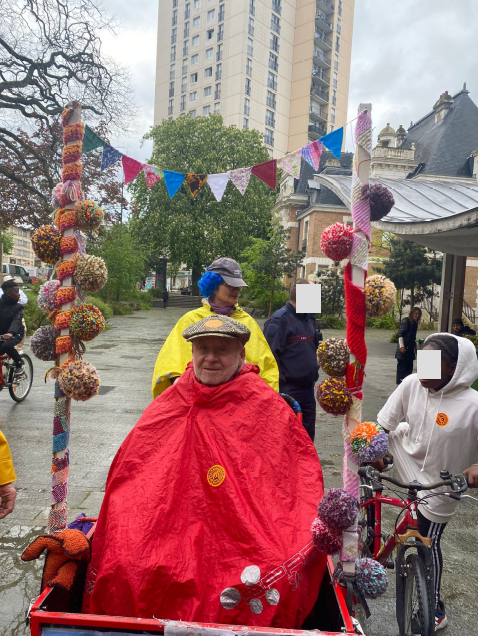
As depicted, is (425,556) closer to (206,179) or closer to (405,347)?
(206,179)

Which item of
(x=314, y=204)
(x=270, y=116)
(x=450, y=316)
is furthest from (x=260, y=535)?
(x=270, y=116)

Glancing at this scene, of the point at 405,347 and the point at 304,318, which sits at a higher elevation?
the point at 304,318

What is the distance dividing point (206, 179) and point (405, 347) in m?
5.89

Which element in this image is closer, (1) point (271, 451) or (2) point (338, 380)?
(2) point (338, 380)

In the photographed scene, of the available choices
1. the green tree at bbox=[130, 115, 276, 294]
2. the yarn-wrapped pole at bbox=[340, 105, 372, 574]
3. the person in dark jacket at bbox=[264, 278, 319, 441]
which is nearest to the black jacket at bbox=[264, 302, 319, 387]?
the person in dark jacket at bbox=[264, 278, 319, 441]

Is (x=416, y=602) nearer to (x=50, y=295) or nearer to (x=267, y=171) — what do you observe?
(x=50, y=295)

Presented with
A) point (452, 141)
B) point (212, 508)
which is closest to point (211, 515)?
point (212, 508)

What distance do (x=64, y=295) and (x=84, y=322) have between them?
0.65 feet

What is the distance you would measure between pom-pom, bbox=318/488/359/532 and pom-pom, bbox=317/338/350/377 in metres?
0.50

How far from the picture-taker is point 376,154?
1115 inches

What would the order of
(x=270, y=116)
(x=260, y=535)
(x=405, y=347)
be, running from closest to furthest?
(x=260, y=535)
(x=405, y=347)
(x=270, y=116)

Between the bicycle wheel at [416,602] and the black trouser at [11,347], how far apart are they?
6330 millimetres

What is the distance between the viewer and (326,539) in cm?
191

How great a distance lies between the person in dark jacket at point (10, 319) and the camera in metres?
7.15
